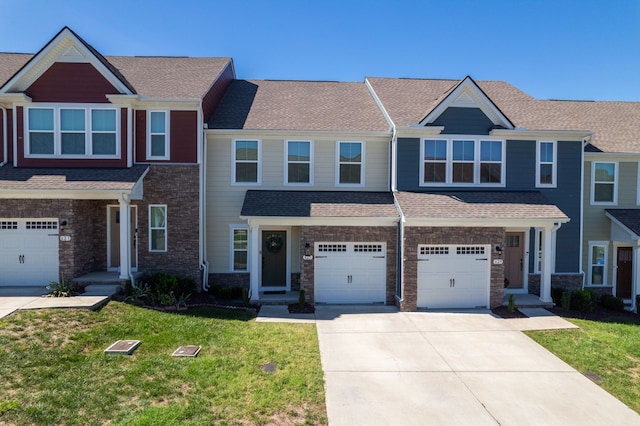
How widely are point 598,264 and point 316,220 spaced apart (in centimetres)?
1193

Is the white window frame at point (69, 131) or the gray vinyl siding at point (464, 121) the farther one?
the gray vinyl siding at point (464, 121)

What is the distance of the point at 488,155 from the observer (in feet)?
46.9

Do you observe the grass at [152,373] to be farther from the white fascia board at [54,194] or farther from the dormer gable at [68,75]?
the dormer gable at [68,75]

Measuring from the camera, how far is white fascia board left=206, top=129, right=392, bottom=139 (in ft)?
45.6

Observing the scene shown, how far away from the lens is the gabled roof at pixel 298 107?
47.2 ft

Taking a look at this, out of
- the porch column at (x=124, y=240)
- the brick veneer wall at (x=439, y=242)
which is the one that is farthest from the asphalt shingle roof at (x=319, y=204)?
the porch column at (x=124, y=240)

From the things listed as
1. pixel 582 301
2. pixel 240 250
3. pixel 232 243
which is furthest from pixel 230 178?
pixel 582 301

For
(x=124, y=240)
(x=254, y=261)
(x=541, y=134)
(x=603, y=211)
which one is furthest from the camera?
(x=603, y=211)

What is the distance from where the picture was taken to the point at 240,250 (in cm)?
1422

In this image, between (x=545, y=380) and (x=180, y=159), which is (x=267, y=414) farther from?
(x=180, y=159)

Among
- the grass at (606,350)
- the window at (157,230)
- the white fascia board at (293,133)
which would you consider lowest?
the grass at (606,350)

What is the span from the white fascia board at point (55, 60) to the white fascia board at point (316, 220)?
644 cm

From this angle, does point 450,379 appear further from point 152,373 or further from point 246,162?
point 246,162

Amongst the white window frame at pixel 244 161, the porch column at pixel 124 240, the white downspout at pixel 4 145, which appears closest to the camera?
the porch column at pixel 124 240
